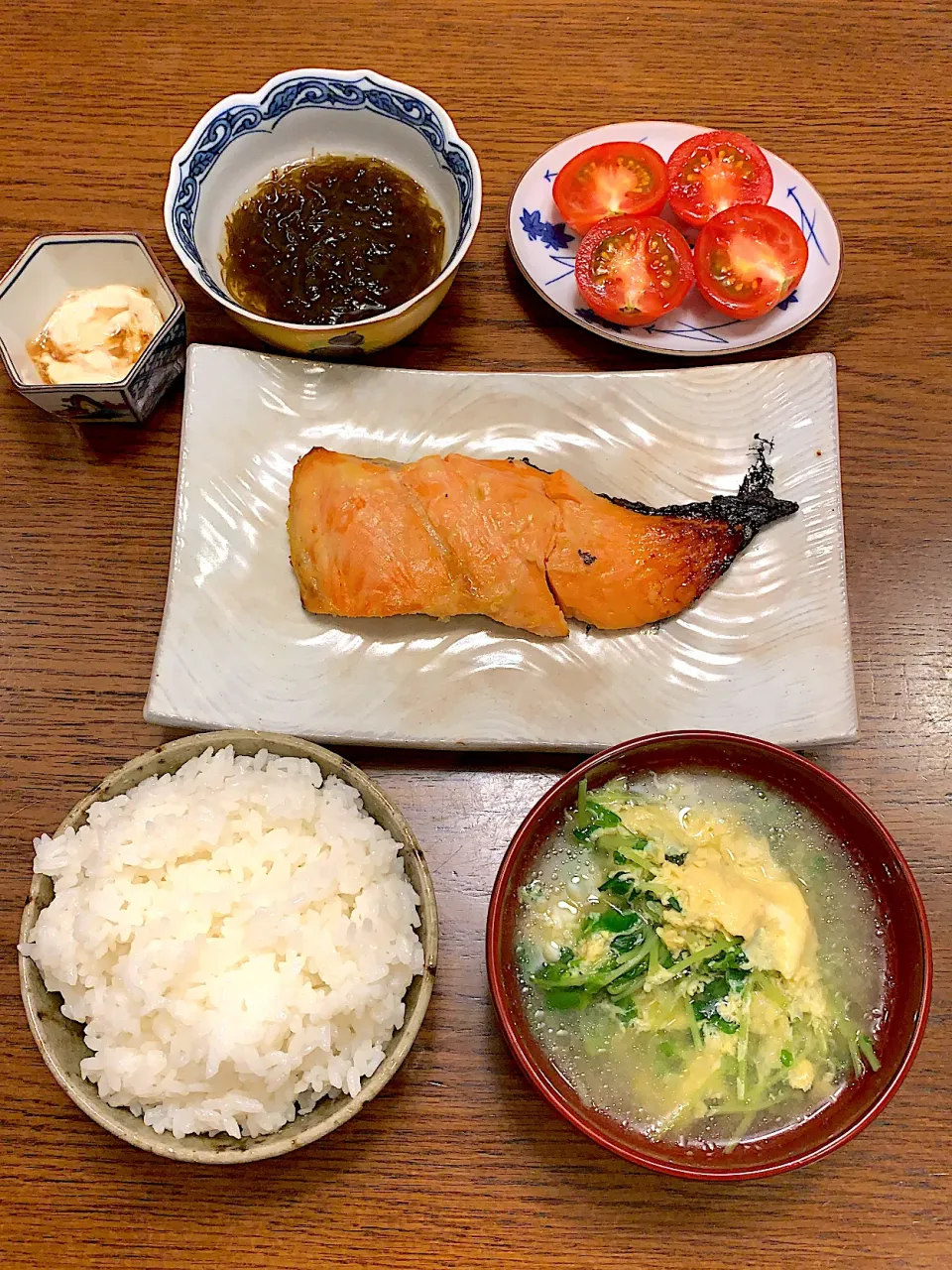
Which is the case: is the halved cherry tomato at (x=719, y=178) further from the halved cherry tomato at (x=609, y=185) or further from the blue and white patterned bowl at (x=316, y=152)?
the blue and white patterned bowl at (x=316, y=152)

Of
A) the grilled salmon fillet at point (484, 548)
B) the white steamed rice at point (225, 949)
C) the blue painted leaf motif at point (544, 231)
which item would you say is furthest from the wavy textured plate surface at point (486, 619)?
the blue painted leaf motif at point (544, 231)

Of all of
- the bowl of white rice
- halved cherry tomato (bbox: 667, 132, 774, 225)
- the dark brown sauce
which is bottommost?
the bowl of white rice

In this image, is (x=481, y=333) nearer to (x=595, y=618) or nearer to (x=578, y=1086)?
(x=595, y=618)

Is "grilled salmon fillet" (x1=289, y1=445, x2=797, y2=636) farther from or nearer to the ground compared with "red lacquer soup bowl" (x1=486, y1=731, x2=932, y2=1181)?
farther from the ground

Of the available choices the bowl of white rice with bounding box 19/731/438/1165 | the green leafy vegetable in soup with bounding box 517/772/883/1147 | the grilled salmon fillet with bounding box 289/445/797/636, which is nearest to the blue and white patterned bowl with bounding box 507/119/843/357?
the grilled salmon fillet with bounding box 289/445/797/636

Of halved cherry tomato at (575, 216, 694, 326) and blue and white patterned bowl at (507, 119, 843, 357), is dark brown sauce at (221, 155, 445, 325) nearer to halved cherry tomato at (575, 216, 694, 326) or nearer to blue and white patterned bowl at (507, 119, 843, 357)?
blue and white patterned bowl at (507, 119, 843, 357)

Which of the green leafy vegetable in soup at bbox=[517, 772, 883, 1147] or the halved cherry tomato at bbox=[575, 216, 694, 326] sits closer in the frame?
the green leafy vegetable in soup at bbox=[517, 772, 883, 1147]

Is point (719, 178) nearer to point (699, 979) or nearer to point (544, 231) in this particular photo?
point (544, 231)
